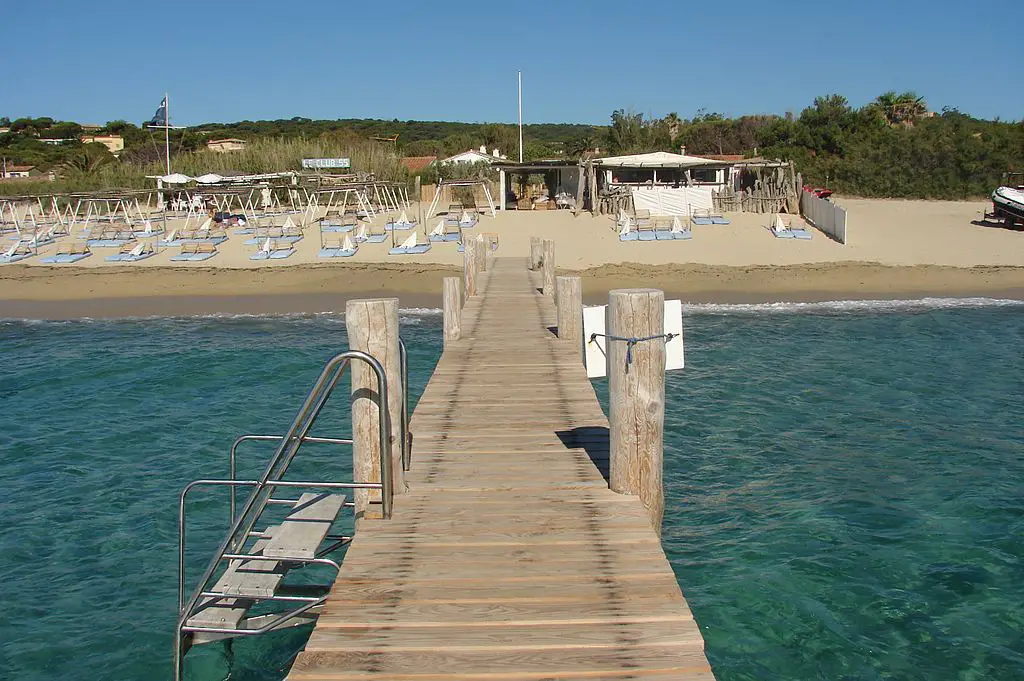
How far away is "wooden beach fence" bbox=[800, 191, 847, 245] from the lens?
27672 millimetres

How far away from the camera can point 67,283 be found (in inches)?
966

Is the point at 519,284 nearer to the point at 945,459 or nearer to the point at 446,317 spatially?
the point at 446,317

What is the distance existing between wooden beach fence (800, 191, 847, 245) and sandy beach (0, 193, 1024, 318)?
45cm

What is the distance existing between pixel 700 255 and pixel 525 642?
75.5ft

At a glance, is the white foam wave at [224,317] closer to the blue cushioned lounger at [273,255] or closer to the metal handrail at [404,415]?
the blue cushioned lounger at [273,255]

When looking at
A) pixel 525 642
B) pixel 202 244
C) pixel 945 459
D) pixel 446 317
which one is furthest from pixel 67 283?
pixel 525 642

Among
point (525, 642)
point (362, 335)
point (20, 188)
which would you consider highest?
point (20, 188)

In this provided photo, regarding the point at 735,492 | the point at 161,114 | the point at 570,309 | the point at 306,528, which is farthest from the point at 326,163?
the point at 306,528

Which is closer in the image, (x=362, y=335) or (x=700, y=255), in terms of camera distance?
(x=362, y=335)

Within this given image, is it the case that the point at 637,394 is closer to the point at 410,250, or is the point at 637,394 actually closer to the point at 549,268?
the point at 549,268

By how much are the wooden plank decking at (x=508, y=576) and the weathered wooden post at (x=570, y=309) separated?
10.9 feet

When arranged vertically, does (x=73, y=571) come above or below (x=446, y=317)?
below

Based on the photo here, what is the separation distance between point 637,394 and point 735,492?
14.9 feet

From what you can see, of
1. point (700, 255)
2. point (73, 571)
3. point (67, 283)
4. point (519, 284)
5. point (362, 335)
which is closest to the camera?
point (362, 335)
